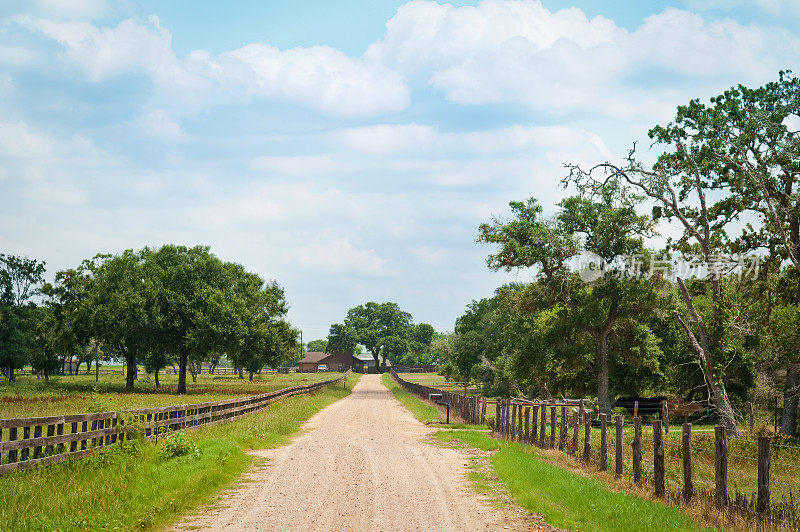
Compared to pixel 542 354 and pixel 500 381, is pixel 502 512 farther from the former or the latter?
pixel 500 381

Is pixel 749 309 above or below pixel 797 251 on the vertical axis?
below

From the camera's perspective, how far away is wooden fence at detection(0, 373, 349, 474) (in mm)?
10938

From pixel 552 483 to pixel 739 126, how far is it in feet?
71.6

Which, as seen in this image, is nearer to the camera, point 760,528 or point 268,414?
point 760,528

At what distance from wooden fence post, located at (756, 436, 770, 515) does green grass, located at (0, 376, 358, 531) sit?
887cm

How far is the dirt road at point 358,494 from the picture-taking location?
945 cm

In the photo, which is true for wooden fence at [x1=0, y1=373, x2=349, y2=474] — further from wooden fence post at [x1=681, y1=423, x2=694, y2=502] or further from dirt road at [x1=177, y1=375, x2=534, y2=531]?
wooden fence post at [x1=681, y1=423, x2=694, y2=502]

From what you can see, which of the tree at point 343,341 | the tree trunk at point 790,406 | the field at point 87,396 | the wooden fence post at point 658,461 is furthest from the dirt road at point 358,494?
the tree at point 343,341

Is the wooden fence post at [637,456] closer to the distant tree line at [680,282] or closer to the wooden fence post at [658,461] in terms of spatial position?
the wooden fence post at [658,461]

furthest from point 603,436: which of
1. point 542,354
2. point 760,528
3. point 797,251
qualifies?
point 542,354

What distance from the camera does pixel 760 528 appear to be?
31.7 ft

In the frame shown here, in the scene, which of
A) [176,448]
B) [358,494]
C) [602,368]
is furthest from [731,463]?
[602,368]

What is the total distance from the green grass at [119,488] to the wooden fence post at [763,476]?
29.1ft

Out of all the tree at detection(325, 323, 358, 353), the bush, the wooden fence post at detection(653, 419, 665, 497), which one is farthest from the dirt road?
the tree at detection(325, 323, 358, 353)
